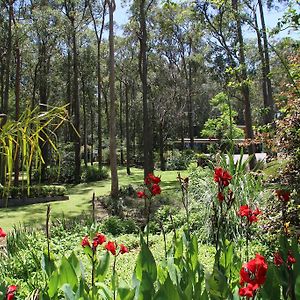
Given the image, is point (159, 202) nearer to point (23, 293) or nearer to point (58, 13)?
point (23, 293)

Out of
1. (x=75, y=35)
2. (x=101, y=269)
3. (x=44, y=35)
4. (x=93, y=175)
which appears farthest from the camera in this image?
(x=93, y=175)

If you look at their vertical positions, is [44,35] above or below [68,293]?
above

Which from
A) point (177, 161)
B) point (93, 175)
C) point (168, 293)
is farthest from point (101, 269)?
point (177, 161)

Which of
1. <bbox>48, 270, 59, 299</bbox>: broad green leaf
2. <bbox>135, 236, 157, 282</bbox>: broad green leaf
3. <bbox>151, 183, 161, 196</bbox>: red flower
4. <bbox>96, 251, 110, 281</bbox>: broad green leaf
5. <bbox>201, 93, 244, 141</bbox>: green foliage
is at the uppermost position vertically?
<bbox>201, 93, 244, 141</bbox>: green foliage

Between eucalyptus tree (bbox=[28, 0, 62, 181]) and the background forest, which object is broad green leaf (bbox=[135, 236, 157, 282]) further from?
eucalyptus tree (bbox=[28, 0, 62, 181])

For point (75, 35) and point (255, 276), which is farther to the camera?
point (75, 35)

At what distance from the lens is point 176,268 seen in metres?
2.12

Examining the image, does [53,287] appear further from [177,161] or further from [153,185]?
[177,161]

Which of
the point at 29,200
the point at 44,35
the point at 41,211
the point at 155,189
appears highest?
the point at 44,35

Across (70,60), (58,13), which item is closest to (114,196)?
(58,13)

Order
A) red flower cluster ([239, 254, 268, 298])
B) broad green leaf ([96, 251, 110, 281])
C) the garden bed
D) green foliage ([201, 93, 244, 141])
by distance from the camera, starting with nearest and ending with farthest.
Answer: red flower cluster ([239, 254, 268, 298]) → broad green leaf ([96, 251, 110, 281]) → the garden bed → green foliage ([201, 93, 244, 141])

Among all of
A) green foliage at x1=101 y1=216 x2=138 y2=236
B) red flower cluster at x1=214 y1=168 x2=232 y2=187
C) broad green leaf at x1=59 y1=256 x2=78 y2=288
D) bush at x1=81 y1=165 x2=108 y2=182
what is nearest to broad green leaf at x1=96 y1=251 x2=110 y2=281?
broad green leaf at x1=59 y1=256 x2=78 y2=288

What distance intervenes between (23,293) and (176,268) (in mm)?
1536

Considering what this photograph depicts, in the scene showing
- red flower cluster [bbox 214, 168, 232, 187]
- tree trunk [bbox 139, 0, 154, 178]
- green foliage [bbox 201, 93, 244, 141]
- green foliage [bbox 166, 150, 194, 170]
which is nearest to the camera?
red flower cluster [bbox 214, 168, 232, 187]
